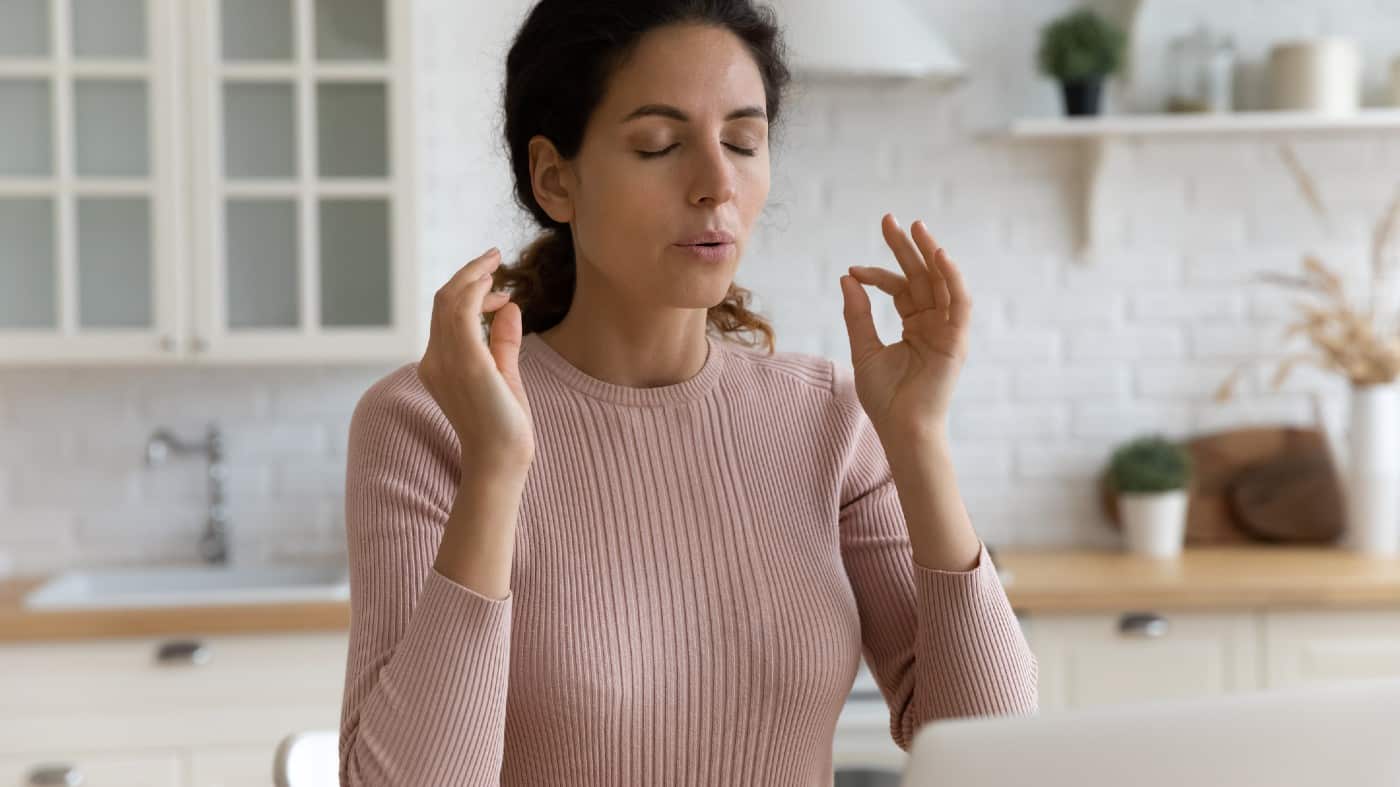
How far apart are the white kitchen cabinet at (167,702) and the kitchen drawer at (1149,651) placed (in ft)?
4.23

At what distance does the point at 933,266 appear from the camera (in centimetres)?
126

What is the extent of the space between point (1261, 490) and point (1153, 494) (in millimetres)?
301

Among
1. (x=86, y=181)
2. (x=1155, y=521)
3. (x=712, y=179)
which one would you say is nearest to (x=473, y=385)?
(x=712, y=179)

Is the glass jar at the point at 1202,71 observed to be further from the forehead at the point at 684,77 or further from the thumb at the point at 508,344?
the thumb at the point at 508,344

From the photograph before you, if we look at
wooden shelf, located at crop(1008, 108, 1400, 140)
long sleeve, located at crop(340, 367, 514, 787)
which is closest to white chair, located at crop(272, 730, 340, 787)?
long sleeve, located at crop(340, 367, 514, 787)

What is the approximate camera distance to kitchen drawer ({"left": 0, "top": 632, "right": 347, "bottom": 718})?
2562 millimetres

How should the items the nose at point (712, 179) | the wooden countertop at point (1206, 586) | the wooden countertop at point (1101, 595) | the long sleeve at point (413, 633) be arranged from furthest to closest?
the wooden countertop at point (1206, 586), the wooden countertop at point (1101, 595), the nose at point (712, 179), the long sleeve at point (413, 633)

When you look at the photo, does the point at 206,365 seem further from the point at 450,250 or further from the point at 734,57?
the point at 734,57

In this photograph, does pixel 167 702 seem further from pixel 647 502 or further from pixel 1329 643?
pixel 1329 643

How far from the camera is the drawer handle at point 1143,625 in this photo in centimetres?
266

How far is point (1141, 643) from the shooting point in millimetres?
2686

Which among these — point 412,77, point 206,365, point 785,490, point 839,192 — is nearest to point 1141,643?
point 839,192

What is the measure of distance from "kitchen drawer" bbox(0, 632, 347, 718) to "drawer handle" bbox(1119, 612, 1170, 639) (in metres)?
1.40

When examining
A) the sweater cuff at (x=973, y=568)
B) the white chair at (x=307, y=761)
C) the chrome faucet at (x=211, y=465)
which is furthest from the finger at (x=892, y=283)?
the chrome faucet at (x=211, y=465)
